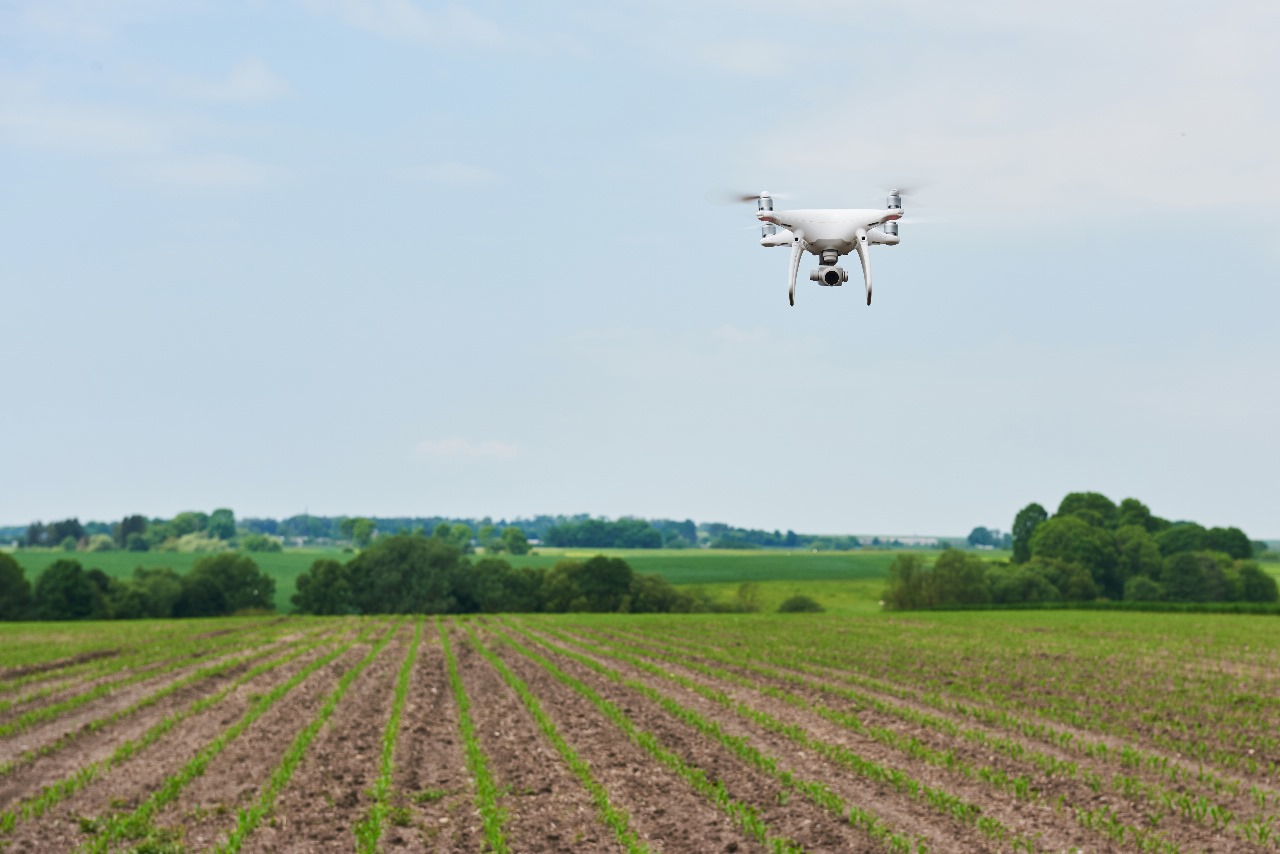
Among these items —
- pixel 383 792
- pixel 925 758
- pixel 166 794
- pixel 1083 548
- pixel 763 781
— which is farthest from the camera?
pixel 1083 548

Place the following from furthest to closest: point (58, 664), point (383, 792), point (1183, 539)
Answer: point (1183, 539) → point (58, 664) → point (383, 792)

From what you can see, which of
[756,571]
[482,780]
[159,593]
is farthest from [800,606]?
[482,780]

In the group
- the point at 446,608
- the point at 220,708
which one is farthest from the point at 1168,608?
the point at 220,708

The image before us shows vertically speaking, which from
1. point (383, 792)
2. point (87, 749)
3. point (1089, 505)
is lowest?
point (87, 749)

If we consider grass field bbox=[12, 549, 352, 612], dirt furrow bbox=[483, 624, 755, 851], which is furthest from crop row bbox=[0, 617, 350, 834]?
grass field bbox=[12, 549, 352, 612]

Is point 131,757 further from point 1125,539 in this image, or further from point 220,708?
point 1125,539

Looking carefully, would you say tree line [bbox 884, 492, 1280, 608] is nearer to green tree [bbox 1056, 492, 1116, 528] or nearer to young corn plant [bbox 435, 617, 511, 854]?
green tree [bbox 1056, 492, 1116, 528]

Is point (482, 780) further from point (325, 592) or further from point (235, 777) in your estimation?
point (325, 592)
